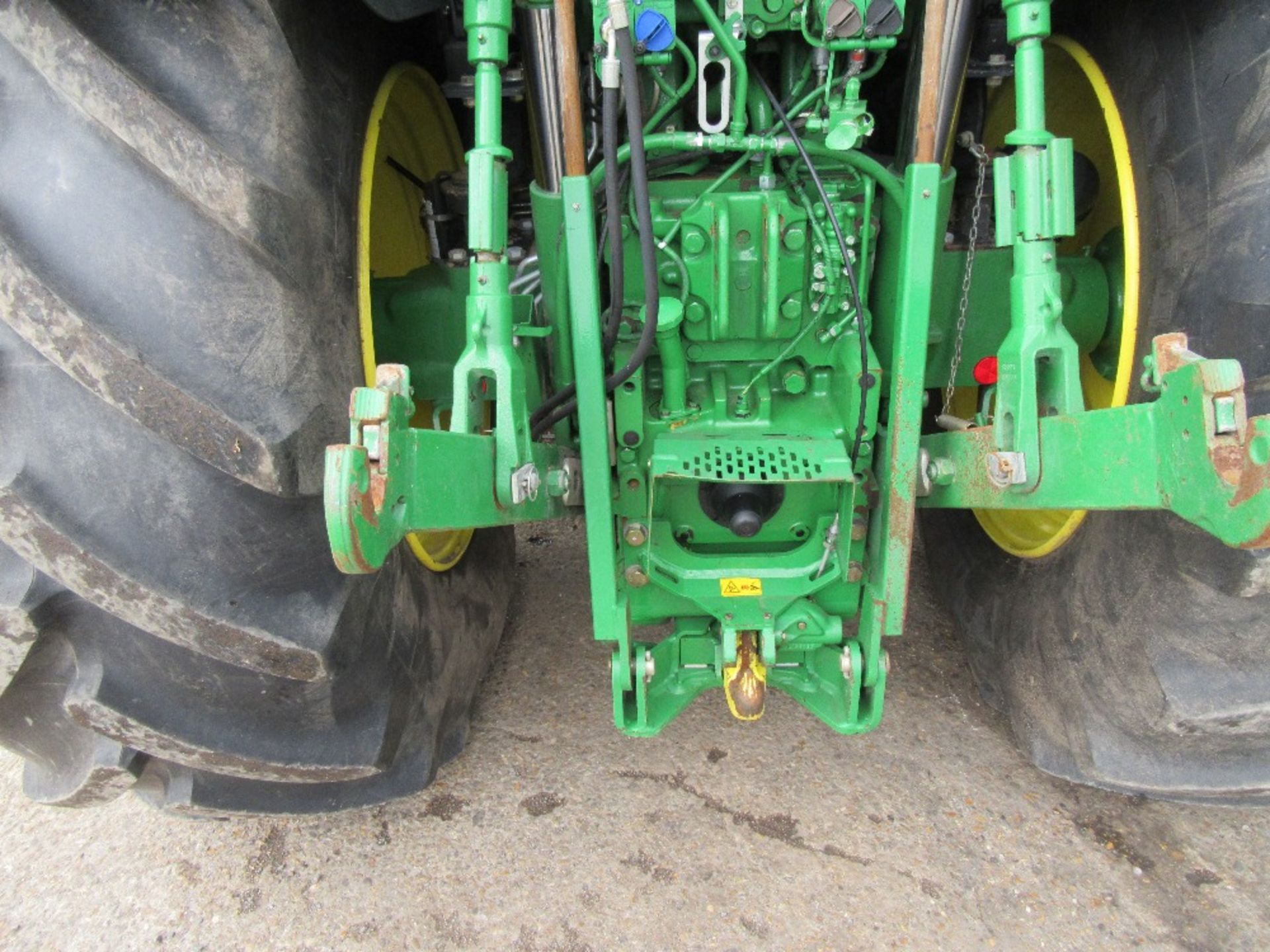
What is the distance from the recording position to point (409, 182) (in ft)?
5.41

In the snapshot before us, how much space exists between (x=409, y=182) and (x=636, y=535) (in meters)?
0.92

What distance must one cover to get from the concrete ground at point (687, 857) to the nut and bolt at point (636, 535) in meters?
A: 0.55

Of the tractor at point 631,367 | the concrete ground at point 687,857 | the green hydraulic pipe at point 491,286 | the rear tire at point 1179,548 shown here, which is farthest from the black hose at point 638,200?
the concrete ground at point 687,857

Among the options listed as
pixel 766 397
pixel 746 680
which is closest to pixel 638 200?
pixel 766 397

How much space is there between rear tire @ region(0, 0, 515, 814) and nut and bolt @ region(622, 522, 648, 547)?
392 millimetres

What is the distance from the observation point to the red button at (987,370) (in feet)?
4.20

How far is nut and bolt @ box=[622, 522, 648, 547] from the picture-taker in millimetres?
1254

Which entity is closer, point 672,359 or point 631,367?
point 631,367

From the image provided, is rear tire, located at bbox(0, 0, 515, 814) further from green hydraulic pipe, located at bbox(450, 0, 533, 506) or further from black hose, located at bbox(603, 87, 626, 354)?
black hose, located at bbox(603, 87, 626, 354)

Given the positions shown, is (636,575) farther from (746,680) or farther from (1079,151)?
(1079,151)

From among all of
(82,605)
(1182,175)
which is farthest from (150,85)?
(1182,175)

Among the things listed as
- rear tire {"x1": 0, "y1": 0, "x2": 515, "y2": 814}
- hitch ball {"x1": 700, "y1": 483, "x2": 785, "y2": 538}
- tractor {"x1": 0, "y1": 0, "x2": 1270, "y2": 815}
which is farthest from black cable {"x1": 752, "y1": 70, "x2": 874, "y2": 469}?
rear tire {"x1": 0, "y1": 0, "x2": 515, "y2": 814}

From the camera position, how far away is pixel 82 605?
96 cm

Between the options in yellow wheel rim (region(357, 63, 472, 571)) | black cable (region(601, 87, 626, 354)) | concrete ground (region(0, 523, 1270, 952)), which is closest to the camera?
black cable (region(601, 87, 626, 354))
